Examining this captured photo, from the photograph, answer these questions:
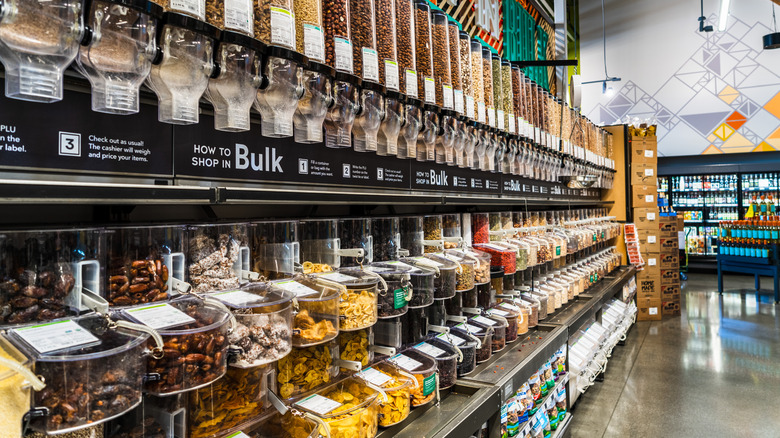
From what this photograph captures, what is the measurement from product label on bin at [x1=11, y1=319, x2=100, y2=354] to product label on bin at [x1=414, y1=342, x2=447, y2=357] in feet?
3.96

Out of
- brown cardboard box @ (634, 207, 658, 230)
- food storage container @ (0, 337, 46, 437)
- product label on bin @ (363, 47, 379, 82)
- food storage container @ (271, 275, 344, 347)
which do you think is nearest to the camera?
food storage container @ (0, 337, 46, 437)

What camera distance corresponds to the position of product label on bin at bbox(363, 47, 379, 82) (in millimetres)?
1484

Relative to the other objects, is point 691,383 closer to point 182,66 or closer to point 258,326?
point 258,326

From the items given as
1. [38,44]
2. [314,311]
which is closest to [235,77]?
[38,44]

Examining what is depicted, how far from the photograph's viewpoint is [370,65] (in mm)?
1496

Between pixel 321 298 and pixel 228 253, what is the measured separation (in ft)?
0.85

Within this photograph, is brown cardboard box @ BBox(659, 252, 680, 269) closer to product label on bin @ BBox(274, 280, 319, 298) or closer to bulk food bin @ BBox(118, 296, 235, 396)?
product label on bin @ BBox(274, 280, 319, 298)

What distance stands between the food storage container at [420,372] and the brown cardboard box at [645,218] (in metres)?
6.28

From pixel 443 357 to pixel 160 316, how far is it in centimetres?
115

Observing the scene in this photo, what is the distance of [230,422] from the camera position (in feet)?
3.60

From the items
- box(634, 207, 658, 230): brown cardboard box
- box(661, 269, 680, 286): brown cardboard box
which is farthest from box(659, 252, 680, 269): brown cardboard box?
box(634, 207, 658, 230): brown cardboard box

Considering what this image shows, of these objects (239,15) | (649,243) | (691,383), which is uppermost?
(239,15)

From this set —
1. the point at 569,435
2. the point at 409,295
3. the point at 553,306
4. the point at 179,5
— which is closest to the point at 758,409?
the point at 569,435

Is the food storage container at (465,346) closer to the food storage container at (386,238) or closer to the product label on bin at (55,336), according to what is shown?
the food storage container at (386,238)
